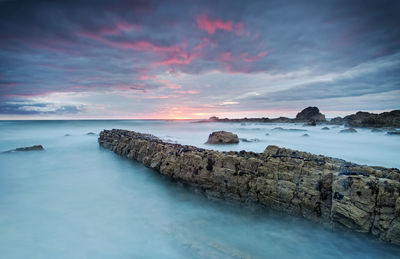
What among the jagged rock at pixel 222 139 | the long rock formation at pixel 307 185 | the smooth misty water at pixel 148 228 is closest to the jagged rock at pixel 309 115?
the jagged rock at pixel 222 139

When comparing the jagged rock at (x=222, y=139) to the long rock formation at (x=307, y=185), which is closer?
the long rock formation at (x=307, y=185)

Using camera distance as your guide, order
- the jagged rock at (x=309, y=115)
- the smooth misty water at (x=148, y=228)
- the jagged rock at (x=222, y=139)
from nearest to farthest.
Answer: the smooth misty water at (x=148, y=228), the jagged rock at (x=222, y=139), the jagged rock at (x=309, y=115)

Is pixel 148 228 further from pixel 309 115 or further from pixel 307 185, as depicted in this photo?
pixel 309 115

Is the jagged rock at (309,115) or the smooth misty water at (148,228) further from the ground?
the jagged rock at (309,115)

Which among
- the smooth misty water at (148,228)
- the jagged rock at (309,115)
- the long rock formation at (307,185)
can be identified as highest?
the jagged rock at (309,115)

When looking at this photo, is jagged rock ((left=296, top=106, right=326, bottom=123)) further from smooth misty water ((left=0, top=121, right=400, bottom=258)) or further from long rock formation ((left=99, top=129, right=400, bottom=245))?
smooth misty water ((left=0, top=121, right=400, bottom=258))

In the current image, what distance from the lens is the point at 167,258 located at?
372 centimetres

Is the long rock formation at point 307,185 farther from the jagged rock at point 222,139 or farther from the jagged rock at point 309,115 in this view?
the jagged rock at point 309,115

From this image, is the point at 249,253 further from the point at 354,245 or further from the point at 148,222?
the point at 148,222

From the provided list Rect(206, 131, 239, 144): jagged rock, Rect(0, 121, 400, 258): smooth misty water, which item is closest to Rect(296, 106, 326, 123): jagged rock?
Rect(206, 131, 239, 144): jagged rock

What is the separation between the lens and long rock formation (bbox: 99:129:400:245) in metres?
3.63

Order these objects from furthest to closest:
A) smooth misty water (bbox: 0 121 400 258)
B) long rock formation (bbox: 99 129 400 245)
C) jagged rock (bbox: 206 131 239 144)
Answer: jagged rock (bbox: 206 131 239 144), smooth misty water (bbox: 0 121 400 258), long rock formation (bbox: 99 129 400 245)

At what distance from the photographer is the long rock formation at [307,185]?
3.63m

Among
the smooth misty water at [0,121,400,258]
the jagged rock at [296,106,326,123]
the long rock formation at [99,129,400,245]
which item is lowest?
the smooth misty water at [0,121,400,258]
